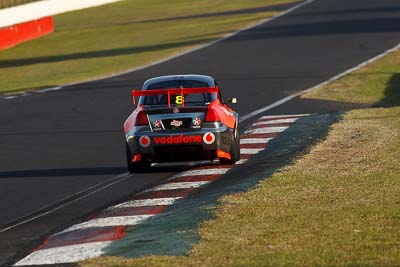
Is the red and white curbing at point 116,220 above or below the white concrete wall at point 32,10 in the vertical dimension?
above

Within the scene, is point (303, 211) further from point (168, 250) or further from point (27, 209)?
point (27, 209)

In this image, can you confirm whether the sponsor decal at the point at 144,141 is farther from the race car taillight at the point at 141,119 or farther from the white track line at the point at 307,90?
the white track line at the point at 307,90

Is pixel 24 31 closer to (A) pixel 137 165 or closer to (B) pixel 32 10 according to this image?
(B) pixel 32 10

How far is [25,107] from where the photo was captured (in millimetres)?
28234

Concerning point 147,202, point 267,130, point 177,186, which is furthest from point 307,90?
point 147,202

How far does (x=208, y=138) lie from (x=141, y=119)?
97 cm

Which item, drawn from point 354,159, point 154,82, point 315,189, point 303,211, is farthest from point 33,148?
point 303,211

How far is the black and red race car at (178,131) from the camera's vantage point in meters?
16.9

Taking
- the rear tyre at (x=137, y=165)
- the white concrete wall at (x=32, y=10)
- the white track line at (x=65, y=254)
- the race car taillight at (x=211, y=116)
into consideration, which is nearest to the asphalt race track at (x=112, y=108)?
the rear tyre at (x=137, y=165)

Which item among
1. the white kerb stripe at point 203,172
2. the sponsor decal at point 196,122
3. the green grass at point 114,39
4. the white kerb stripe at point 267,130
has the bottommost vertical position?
the green grass at point 114,39

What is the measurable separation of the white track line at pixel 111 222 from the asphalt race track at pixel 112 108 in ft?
0.96

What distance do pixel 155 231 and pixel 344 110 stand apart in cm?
1463

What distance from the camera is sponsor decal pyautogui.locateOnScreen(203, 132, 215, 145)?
1691 cm

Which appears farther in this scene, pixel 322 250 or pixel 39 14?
pixel 39 14
